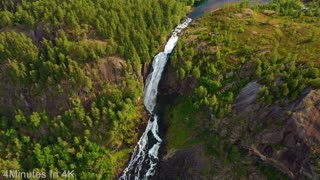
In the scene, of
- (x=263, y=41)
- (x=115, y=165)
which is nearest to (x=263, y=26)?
(x=263, y=41)

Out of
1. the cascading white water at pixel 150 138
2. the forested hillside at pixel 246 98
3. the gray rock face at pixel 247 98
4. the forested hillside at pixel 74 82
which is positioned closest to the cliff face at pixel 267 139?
the gray rock face at pixel 247 98

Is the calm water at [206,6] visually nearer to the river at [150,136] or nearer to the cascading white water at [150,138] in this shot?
the river at [150,136]

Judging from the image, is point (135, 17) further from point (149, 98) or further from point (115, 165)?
point (115, 165)

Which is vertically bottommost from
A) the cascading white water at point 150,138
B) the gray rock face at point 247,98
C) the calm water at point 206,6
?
the cascading white water at point 150,138

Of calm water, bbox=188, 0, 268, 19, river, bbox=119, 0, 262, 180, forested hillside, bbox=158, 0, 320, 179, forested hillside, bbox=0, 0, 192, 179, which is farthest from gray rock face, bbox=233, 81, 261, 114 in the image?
calm water, bbox=188, 0, 268, 19

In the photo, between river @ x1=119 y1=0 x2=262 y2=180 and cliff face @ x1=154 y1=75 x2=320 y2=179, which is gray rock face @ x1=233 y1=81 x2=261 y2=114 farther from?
river @ x1=119 y1=0 x2=262 y2=180
